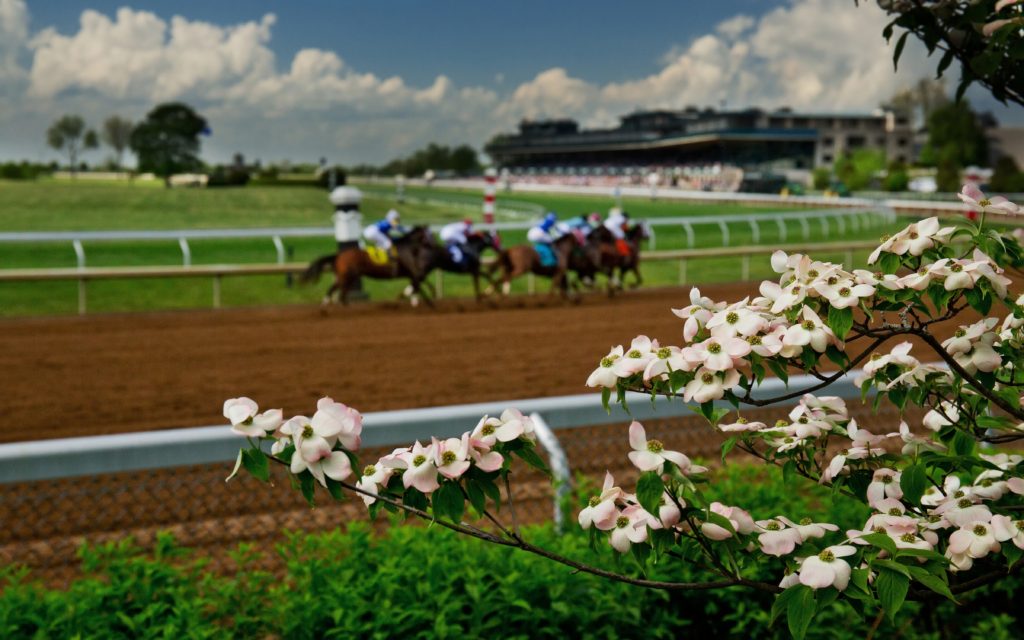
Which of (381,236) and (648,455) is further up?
(648,455)

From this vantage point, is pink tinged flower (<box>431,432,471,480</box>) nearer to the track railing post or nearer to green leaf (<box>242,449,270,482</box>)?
green leaf (<box>242,449,270,482</box>)

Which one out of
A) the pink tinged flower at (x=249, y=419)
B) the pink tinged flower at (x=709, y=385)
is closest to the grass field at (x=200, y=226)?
the pink tinged flower at (x=249, y=419)

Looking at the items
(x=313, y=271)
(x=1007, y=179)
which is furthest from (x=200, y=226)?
(x=1007, y=179)

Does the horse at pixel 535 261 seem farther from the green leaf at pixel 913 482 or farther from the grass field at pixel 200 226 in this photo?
the green leaf at pixel 913 482

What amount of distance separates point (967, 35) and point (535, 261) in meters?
8.58

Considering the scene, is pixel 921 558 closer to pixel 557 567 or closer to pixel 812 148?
pixel 557 567

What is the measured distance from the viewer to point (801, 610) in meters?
1.31

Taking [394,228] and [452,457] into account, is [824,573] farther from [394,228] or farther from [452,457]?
[394,228]

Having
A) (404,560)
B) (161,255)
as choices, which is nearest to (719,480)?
(404,560)

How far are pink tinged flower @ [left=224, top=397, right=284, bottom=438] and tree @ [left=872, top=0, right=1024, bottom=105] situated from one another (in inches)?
64.7

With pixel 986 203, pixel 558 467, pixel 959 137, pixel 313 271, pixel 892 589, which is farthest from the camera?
pixel 959 137

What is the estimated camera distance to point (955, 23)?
7.72 ft

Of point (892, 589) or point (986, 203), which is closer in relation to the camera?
point (892, 589)

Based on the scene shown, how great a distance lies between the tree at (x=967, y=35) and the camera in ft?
6.98
